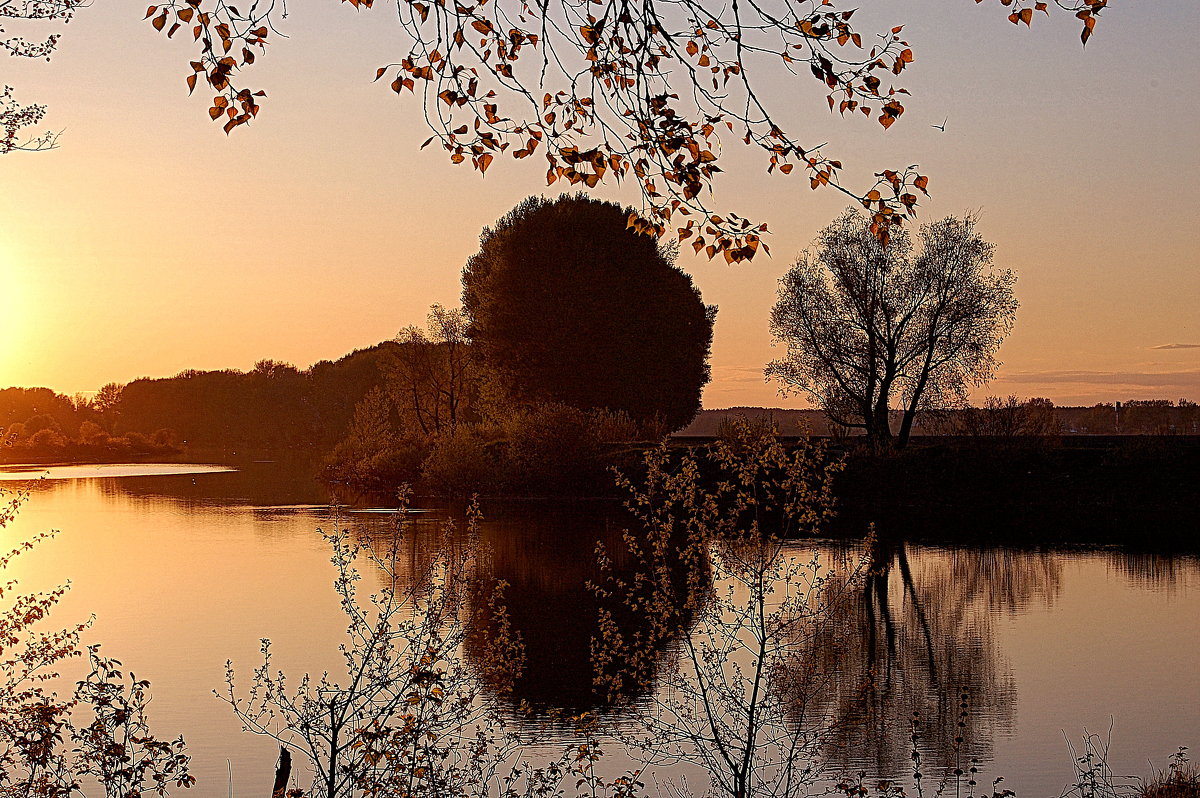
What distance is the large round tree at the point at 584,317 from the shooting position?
47.4 m

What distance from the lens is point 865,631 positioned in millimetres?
16984

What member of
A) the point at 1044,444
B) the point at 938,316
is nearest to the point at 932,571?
the point at 1044,444

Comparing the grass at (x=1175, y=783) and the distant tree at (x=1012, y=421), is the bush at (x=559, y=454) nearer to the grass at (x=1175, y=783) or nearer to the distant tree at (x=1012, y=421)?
the distant tree at (x=1012, y=421)

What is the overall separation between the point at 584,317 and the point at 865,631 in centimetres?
3142

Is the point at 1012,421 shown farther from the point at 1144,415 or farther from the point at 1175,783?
the point at 1175,783

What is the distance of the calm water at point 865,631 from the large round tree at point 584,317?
578 inches

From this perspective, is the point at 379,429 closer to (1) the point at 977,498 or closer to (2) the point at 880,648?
(1) the point at 977,498

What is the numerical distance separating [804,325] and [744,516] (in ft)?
26.6

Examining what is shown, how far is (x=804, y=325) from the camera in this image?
41.2 m

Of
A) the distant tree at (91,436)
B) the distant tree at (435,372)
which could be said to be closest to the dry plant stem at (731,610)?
the distant tree at (435,372)

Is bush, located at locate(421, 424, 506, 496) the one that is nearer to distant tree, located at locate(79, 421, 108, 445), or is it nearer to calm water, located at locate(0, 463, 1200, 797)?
calm water, located at locate(0, 463, 1200, 797)

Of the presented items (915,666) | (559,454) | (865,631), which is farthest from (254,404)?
(915,666)

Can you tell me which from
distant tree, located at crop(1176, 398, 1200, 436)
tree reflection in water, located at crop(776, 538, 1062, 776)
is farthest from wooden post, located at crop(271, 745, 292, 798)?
distant tree, located at crop(1176, 398, 1200, 436)

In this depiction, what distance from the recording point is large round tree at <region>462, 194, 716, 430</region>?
155ft
